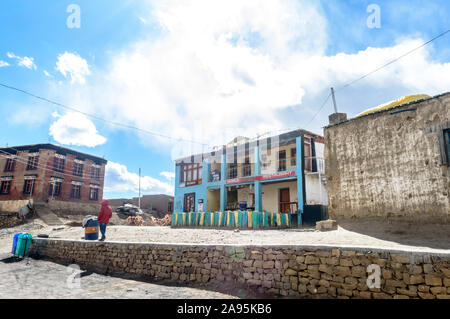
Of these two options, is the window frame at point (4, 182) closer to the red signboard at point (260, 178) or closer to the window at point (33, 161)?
the window at point (33, 161)

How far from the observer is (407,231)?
7.82 metres

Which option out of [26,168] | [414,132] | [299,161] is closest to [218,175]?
[299,161]

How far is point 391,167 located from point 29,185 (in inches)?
1310

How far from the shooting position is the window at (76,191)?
3281 cm

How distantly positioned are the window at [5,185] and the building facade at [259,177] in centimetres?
1924

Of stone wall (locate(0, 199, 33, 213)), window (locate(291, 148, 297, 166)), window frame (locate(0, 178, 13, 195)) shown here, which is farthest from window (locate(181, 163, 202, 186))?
window frame (locate(0, 178, 13, 195))

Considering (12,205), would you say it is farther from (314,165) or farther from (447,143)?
(447,143)

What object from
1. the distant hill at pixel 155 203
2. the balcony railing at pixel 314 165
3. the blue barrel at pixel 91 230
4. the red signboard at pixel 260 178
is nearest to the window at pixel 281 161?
the red signboard at pixel 260 178

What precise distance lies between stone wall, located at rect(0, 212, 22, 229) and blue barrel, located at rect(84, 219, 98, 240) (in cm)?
1695

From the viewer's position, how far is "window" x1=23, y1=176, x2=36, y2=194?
96.4ft

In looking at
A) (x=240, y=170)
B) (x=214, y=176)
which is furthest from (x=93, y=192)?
(x=240, y=170)

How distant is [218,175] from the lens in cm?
2405

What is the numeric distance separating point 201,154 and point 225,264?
19.1 m
